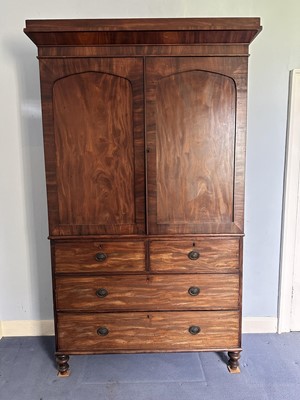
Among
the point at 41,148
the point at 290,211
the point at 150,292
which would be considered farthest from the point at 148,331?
the point at 41,148

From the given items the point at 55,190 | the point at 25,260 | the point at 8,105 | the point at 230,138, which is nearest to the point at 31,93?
the point at 8,105

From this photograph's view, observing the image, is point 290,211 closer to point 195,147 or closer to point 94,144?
point 195,147

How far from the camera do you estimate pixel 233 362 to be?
196cm

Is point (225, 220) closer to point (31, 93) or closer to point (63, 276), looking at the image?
point (63, 276)

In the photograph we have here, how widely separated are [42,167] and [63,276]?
2.65ft

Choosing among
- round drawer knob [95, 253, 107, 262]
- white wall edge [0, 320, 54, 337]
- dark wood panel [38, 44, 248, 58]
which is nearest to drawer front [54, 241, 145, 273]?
round drawer knob [95, 253, 107, 262]

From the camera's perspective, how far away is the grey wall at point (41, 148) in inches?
82.3

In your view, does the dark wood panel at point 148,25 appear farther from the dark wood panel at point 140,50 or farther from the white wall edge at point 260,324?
the white wall edge at point 260,324

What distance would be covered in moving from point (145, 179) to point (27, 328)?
1511mm

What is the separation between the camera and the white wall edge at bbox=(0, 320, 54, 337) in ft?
7.79

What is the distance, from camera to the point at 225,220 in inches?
71.7

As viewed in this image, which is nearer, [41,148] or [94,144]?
[94,144]

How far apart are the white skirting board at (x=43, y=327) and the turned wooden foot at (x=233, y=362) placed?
44 cm

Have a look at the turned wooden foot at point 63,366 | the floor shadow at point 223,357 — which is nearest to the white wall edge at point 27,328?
the turned wooden foot at point 63,366
